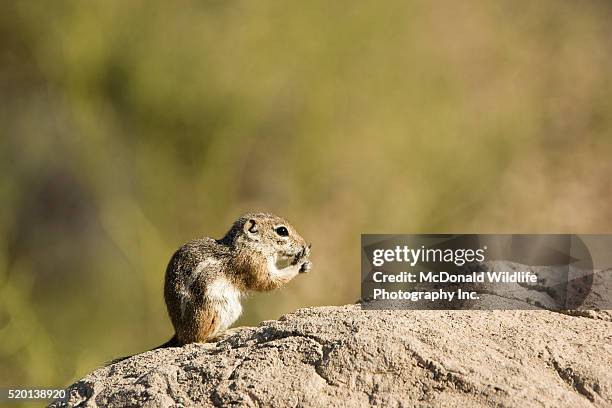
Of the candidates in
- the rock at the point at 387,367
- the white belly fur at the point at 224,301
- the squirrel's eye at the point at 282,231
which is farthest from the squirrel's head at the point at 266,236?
the rock at the point at 387,367

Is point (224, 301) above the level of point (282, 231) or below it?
below

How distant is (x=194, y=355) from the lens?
16.1 ft

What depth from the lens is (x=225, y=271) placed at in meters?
6.12

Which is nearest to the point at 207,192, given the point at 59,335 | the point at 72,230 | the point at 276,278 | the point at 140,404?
the point at 72,230

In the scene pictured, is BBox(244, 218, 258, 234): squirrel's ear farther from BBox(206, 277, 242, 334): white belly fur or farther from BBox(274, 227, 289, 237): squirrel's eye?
BBox(206, 277, 242, 334): white belly fur

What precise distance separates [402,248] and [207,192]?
2.95m

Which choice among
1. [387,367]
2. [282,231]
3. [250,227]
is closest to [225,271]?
[250,227]

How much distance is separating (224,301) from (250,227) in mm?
559

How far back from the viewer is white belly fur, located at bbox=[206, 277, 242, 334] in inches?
235

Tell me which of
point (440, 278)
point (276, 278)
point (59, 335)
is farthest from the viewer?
point (59, 335)

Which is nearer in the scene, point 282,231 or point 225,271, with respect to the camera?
point 225,271

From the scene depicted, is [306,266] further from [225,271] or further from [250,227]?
[225,271]

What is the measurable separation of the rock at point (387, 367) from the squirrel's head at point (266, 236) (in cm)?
150

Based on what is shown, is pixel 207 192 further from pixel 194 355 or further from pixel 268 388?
pixel 268 388
